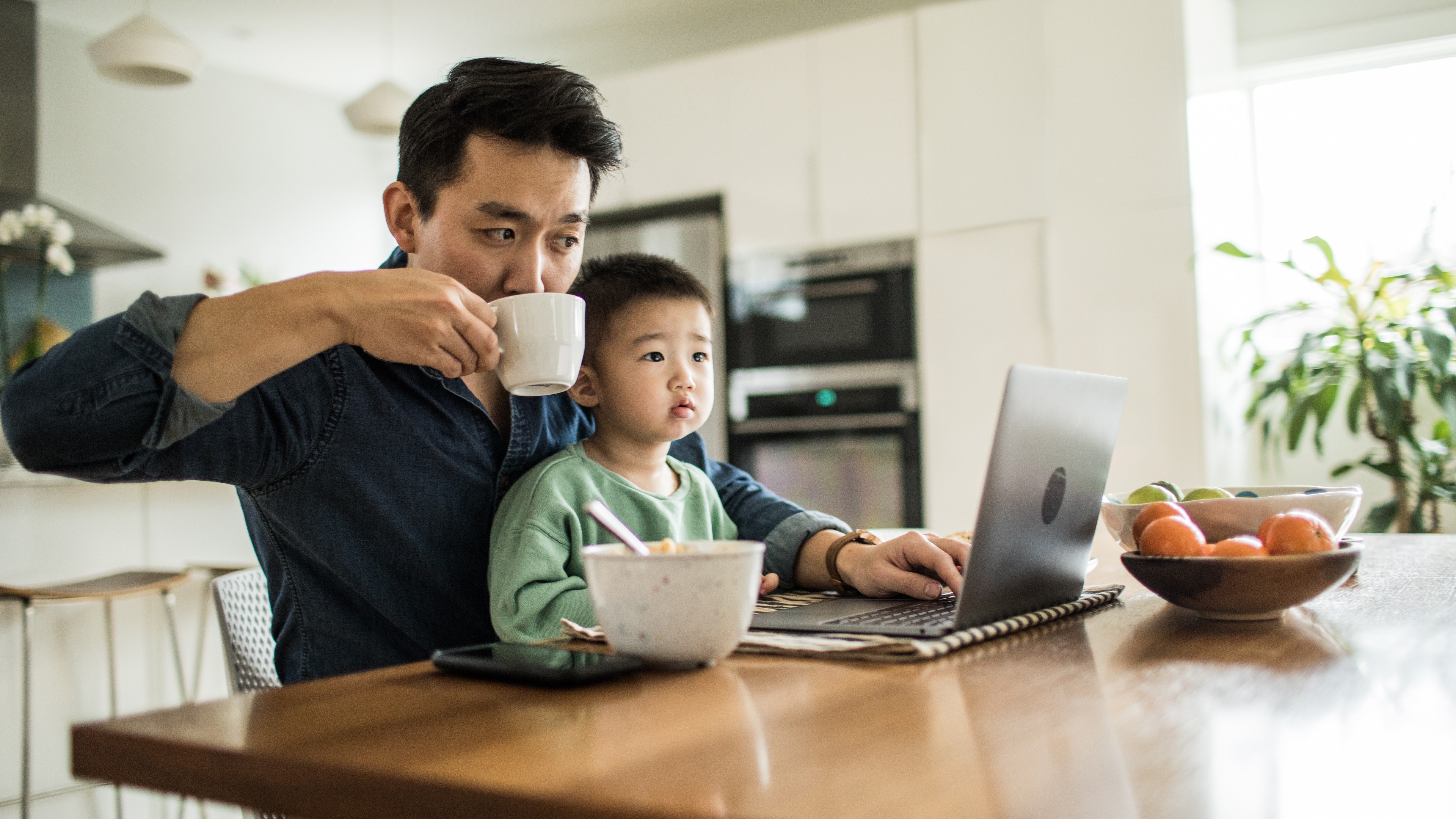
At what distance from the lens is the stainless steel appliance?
11.8 feet

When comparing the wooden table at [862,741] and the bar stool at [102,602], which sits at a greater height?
the wooden table at [862,741]

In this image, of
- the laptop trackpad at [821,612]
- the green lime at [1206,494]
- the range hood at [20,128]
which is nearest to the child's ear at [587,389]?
the laptop trackpad at [821,612]

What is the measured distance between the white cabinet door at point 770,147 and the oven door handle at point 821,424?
66cm

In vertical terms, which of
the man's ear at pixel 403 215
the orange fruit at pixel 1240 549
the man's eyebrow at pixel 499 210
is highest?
the man's ear at pixel 403 215

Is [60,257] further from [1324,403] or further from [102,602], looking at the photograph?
[1324,403]

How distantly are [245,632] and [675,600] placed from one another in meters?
0.84

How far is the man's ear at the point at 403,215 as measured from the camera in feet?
3.85

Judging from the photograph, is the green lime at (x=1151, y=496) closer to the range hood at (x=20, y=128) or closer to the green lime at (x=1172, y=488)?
the green lime at (x=1172, y=488)

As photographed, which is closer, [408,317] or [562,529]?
[408,317]

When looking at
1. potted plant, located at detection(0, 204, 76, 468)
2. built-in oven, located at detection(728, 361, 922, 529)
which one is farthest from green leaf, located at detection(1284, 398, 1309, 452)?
potted plant, located at detection(0, 204, 76, 468)

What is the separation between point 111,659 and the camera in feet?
8.70

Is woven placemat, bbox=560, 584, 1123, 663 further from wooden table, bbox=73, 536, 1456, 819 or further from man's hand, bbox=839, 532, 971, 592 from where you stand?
man's hand, bbox=839, 532, 971, 592

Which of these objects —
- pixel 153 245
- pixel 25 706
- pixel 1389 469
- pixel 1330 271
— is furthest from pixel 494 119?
pixel 153 245

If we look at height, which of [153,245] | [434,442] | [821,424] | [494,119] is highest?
[153,245]
